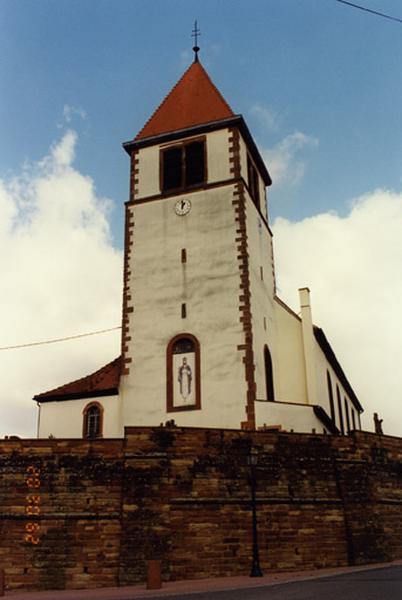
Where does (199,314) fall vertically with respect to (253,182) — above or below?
below

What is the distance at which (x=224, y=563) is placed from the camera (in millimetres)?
19000

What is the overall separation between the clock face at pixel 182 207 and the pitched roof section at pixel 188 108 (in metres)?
4.00

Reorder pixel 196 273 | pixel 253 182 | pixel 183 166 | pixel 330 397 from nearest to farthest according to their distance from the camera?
pixel 196 273, pixel 183 166, pixel 253 182, pixel 330 397

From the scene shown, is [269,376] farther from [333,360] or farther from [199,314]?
[333,360]

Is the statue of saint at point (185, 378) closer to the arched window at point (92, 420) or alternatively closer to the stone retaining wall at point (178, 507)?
the arched window at point (92, 420)

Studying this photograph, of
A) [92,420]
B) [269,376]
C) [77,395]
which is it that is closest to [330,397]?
[269,376]

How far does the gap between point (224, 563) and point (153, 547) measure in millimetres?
2151

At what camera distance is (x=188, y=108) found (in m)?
31.8

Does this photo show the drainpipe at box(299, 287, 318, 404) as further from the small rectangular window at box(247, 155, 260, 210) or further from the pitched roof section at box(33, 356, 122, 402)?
the pitched roof section at box(33, 356, 122, 402)

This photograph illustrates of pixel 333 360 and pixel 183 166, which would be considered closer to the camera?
pixel 183 166

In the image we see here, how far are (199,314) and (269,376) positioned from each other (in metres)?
3.88

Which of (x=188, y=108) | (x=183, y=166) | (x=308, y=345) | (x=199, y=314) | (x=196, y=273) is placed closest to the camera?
(x=199, y=314)

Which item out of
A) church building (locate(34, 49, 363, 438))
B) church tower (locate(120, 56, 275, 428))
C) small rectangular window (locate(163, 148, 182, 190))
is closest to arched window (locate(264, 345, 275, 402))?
church building (locate(34, 49, 363, 438))

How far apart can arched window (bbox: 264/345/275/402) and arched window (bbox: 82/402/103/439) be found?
6828 millimetres
